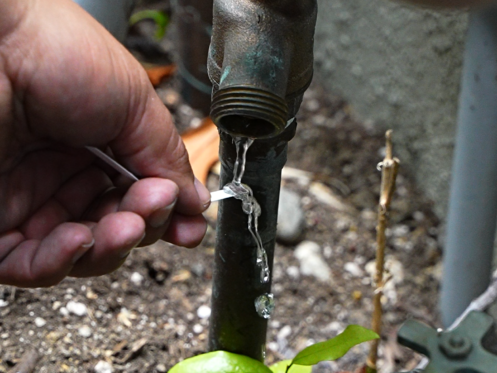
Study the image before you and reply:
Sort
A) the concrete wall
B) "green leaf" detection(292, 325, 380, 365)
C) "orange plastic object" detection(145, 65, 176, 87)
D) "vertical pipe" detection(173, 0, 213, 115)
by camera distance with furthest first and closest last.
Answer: "orange plastic object" detection(145, 65, 176, 87) < "vertical pipe" detection(173, 0, 213, 115) < the concrete wall < "green leaf" detection(292, 325, 380, 365)

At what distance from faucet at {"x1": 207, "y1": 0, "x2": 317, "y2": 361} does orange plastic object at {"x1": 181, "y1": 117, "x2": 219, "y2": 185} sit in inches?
26.9

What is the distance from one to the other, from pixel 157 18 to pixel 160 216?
1301 millimetres

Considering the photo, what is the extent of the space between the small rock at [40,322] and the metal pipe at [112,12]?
46 centimetres

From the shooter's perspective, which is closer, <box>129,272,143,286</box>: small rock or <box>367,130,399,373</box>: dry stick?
<box>367,130,399,373</box>: dry stick

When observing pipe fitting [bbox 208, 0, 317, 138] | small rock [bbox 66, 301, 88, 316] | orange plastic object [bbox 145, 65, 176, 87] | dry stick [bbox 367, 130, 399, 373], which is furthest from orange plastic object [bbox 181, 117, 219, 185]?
pipe fitting [bbox 208, 0, 317, 138]

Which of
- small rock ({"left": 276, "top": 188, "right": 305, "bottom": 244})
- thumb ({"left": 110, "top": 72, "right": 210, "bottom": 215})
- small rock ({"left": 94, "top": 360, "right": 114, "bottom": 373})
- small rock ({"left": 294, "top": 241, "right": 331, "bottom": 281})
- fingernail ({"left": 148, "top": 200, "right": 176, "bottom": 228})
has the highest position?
thumb ({"left": 110, "top": 72, "right": 210, "bottom": 215})

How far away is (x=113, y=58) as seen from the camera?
0.68 m

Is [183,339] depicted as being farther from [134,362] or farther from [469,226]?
[469,226]

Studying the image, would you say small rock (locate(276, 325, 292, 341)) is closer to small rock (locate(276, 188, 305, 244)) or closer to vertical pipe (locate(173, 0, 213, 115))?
small rock (locate(276, 188, 305, 244))

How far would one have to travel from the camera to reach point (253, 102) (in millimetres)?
573

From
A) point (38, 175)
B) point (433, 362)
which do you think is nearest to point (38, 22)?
point (38, 175)

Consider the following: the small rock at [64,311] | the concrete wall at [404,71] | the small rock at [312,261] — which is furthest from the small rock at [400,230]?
the small rock at [64,311]

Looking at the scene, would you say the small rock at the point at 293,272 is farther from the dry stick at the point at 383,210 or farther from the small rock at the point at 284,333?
the dry stick at the point at 383,210

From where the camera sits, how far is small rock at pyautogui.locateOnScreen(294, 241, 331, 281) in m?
1.36
